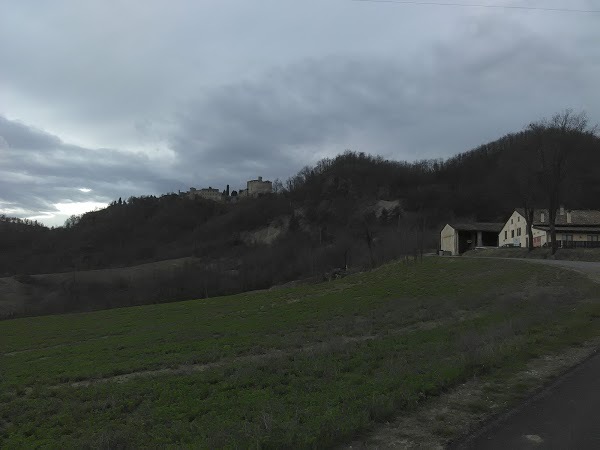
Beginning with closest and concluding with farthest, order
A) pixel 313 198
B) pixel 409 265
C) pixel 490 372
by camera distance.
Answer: pixel 490 372 → pixel 409 265 → pixel 313 198

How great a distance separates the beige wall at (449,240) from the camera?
87238mm

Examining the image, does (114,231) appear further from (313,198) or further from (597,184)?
(597,184)

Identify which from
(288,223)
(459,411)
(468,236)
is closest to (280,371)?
(459,411)

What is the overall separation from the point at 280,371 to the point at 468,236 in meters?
85.0

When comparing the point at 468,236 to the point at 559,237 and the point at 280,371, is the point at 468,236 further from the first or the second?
the point at 280,371

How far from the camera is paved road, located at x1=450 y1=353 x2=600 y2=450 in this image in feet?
18.0

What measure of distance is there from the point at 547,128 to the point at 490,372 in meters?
58.1

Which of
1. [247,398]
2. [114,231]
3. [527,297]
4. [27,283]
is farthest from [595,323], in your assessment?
[114,231]

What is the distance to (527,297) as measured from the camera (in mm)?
20672

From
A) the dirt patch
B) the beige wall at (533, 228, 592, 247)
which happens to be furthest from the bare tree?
the dirt patch

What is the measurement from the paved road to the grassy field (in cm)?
130

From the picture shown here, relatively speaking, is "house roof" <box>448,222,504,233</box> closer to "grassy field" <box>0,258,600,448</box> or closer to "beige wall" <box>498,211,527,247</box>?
"beige wall" <box>498,211,527,247</box>

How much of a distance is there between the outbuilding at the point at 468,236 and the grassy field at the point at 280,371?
6599cm

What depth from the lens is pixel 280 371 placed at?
1104cm
